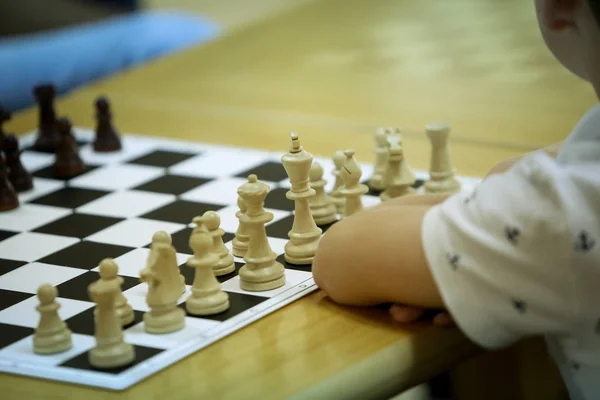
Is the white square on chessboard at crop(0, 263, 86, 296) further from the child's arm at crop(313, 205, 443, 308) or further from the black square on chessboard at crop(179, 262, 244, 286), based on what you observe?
the child's arm at crop(313, 205, 443, 308)

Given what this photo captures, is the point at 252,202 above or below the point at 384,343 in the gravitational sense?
above

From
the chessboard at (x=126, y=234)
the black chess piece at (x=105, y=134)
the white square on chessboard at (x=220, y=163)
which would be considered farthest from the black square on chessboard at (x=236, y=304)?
the black chess piece at (x=105, y=134)

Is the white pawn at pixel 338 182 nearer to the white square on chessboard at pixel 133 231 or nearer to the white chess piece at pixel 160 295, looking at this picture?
the white square on chessboard at pixel 133 231

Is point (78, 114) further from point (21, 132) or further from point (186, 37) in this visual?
point (186, 37)

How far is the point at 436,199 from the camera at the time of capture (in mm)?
1216

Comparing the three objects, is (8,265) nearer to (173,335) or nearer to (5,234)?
(5,234)

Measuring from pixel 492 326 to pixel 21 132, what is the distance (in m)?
1.34

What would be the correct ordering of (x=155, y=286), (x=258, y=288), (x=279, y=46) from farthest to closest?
(x=279, y=46) → (x=258, y=288) → (x=155, y=286)

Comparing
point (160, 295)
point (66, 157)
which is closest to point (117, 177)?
point (66, 157)

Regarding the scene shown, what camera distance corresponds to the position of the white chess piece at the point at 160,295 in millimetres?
1051

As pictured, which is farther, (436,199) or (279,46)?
(279,46)

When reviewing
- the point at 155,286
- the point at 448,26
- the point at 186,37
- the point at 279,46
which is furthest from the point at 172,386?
the point at 186,37

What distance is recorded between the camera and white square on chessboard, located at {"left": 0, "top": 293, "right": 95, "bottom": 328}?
1111 millimetres

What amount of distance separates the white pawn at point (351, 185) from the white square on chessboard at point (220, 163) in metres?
0.35
